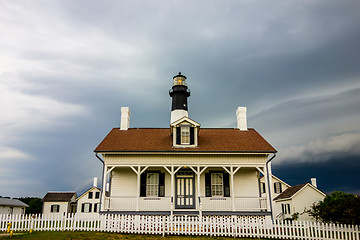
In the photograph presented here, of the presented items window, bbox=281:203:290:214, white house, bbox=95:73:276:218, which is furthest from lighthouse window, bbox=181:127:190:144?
window, bbox=281:203:290:214

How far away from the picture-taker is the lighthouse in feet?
83.9

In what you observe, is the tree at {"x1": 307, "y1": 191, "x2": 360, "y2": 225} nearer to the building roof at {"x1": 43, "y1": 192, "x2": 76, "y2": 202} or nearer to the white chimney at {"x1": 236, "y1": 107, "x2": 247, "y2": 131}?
the white chimney at {"x1": 236, "y1": 107, "x2": 247, "y2": 131}

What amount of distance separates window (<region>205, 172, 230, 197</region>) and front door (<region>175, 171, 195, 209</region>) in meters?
1.05

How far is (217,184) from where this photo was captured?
18219mm

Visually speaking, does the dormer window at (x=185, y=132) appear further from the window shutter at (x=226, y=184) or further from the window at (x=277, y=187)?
the window at (x=277, y=187)

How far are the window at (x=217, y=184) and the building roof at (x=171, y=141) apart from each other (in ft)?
7.25

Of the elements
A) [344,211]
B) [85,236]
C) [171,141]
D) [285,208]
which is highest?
[171,141]

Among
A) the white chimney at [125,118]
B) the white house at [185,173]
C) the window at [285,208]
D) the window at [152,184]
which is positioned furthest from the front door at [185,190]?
the window at [285,208]

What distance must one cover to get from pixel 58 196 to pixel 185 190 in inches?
1259

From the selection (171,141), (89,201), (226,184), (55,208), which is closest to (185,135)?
(171,141)

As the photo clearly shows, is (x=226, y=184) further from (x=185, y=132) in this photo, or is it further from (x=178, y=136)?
(x=178, y=136)

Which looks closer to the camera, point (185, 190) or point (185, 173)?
point (185, 190)

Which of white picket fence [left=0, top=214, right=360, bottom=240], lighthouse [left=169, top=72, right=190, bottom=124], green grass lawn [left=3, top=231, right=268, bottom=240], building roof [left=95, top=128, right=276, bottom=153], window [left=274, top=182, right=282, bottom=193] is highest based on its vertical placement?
lighthouse [left=169, top=72, right=190, bottom=124]

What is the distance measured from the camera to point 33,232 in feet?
44.0
